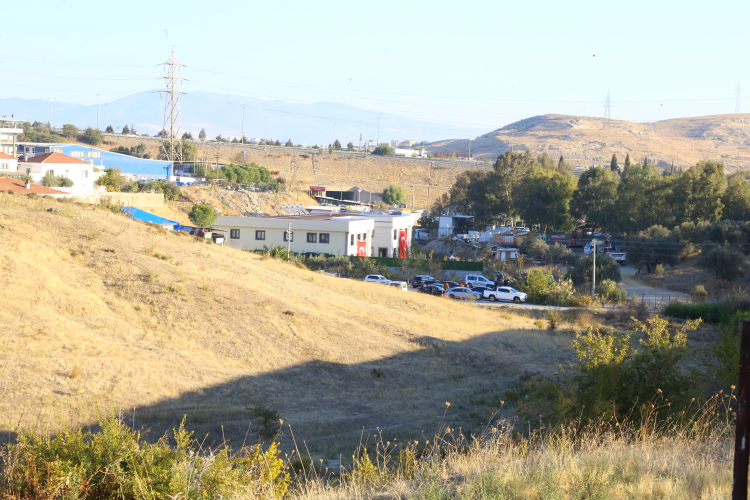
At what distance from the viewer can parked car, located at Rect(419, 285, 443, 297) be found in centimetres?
4562

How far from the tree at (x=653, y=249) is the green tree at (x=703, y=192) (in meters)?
5.51

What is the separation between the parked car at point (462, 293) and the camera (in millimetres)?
43938

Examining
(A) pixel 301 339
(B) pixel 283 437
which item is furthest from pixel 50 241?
(B) pixel 283 437

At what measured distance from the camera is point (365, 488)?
592 cm

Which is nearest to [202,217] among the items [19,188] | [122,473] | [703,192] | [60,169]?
[19,188]

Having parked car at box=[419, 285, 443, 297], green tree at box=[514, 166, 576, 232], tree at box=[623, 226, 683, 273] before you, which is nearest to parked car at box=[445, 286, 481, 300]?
parked car at box=[419, 285, 443, 297]

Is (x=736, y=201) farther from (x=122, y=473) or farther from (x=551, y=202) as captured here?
(x=122, y=473)

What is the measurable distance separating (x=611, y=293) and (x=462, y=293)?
36.3ft

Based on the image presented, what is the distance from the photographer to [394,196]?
108000 millimetres

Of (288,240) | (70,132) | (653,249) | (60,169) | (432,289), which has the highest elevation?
(70,132)

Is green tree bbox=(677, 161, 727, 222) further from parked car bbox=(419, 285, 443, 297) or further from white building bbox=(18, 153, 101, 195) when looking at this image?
white building bbox=(18, 153, 101, 195)

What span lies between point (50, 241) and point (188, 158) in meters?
92.3

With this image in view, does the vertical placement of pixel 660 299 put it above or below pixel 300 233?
below

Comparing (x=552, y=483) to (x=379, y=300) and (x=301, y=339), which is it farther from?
(x=379, y=300)
